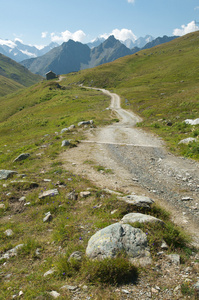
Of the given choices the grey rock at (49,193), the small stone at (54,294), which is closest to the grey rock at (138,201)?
the grey rock at (49,193)

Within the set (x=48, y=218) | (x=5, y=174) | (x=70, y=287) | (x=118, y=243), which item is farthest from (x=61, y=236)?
(x=5, y=174)

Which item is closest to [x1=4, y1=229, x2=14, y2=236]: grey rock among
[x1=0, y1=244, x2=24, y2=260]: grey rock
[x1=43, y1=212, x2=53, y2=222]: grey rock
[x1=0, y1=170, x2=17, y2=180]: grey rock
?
[x1=0, y1=244, x2=24, y2=260]: grey rock

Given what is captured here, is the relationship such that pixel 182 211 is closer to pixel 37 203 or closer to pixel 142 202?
pixel 142 202

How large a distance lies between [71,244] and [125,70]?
500ft

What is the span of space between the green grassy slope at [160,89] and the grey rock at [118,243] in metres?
12.3

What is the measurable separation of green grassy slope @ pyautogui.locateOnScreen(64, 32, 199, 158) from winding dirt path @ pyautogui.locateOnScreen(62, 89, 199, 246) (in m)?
2.83

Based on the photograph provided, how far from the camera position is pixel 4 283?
5285mm

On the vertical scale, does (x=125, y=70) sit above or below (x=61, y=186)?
above

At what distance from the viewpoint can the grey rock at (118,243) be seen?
17.8 feet

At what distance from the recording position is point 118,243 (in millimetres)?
5566

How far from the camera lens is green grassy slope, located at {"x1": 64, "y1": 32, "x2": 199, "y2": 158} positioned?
2738 cm

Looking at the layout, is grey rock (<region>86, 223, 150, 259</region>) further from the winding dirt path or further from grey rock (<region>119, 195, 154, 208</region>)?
the winding dirt path

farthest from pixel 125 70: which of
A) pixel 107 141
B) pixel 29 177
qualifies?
pixel 29 177

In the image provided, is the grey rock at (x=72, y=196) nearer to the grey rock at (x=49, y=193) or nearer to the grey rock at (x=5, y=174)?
the grey rock at (x=49, y=193)
